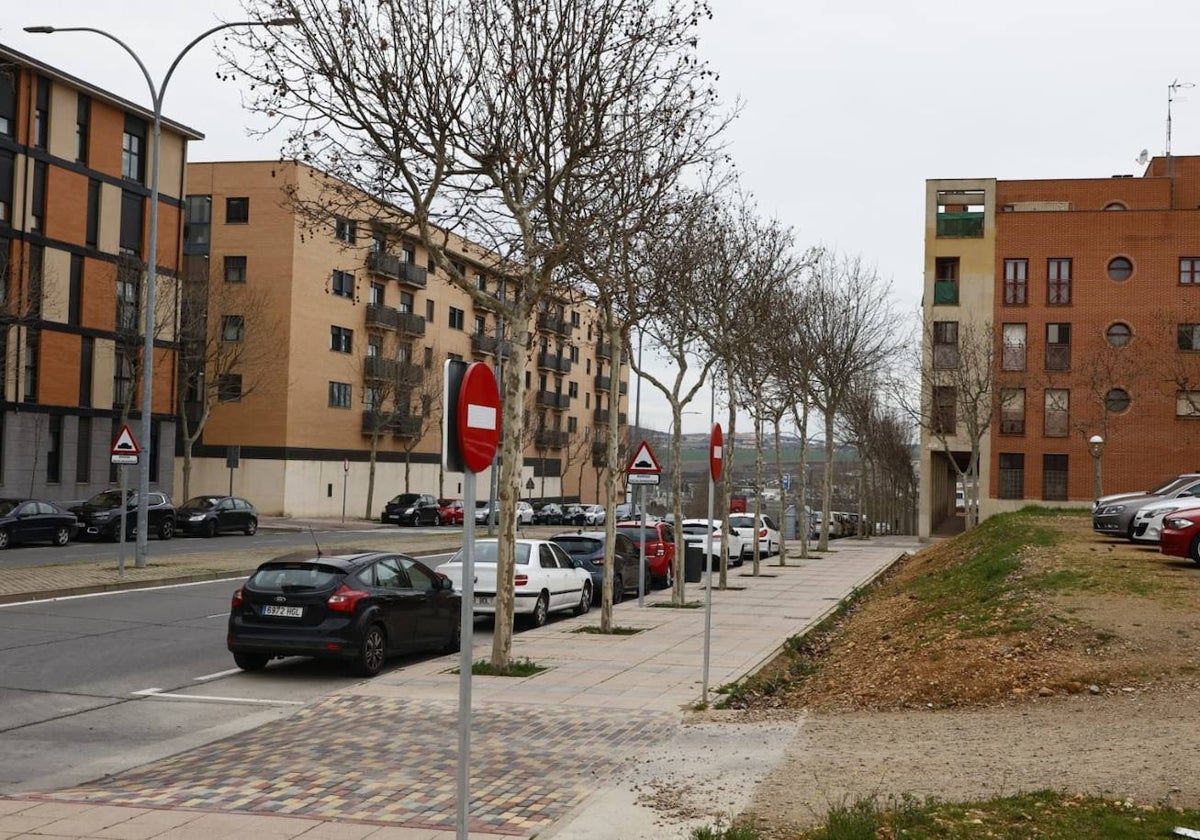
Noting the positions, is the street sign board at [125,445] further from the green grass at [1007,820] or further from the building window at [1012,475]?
the building window at [1012,475]

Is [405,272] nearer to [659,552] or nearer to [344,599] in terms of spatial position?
[659,552]

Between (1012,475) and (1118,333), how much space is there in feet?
26.3

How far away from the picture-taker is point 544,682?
43.2 ft

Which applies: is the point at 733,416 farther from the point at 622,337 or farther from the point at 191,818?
the point at 191,818

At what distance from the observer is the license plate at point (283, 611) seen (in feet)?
44.7

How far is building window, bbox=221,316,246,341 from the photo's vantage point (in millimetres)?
56031

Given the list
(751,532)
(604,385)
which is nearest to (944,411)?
(751,532)

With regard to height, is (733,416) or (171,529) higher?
(733,416)

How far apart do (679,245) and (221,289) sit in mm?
38173

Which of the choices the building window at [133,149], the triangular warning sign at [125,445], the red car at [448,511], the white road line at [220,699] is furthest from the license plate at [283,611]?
the red car at [448,511]

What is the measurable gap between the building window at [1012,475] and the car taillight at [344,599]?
160ft

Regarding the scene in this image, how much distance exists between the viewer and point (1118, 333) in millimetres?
56406

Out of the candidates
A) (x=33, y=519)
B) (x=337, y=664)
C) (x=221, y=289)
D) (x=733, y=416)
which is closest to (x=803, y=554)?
(x=733, y=416)

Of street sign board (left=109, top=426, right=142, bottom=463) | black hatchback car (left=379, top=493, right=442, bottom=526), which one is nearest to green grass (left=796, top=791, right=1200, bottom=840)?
street sign board (left=109, top=426, right=142, bottom=463)
